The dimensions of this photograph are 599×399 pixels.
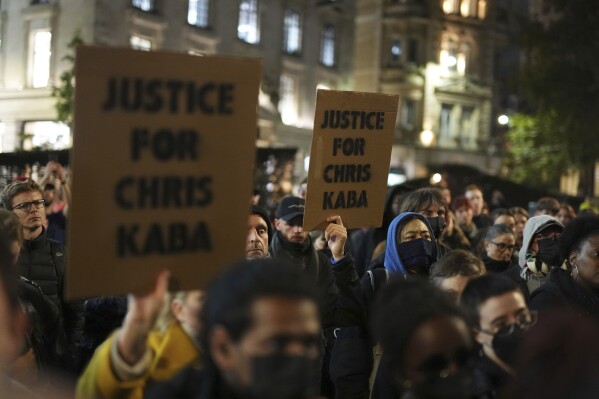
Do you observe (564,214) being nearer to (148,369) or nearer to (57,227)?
(57,227)

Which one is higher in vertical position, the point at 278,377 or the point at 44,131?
the point at 44,131

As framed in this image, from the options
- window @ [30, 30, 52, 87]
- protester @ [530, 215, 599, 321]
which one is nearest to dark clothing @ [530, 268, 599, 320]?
protester @ [530, 215, 599, 321]

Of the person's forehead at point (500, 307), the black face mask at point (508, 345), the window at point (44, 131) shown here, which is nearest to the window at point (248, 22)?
the window at point (44, 131)

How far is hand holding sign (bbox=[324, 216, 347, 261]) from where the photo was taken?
495 centimetres

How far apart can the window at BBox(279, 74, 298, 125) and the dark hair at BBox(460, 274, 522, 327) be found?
36.0m

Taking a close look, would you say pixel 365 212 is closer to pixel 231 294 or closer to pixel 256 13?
pixel 231 294

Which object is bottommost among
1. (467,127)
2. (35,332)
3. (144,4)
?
(35,332)

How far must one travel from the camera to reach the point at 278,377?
2367mm

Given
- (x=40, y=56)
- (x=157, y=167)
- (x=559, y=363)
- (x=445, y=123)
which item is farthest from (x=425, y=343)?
(x=445, y=123)

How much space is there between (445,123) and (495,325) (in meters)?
51.9

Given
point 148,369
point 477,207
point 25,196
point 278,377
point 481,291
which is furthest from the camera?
point 477,207

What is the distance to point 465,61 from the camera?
182 feet

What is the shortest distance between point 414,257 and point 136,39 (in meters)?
27.0

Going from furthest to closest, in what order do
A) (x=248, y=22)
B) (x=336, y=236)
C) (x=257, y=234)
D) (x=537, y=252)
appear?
(x=248, y=22)
(x=537, y=252)
(x=257, y=234)
(x=336, y=236)
